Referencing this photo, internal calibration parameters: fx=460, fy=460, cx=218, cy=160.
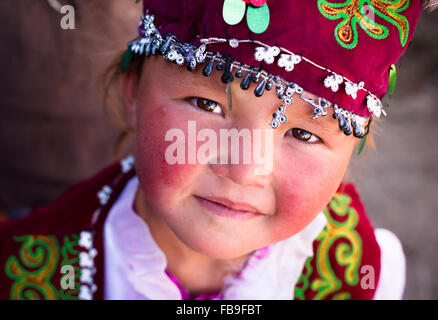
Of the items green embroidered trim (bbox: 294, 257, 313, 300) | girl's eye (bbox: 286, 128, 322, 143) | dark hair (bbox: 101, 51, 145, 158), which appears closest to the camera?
girl's eye (bbox: 286, 128, 322, 143)

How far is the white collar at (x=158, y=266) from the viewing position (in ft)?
3.75

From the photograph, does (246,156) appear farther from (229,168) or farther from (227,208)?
(227,208)

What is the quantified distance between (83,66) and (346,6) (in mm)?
1208

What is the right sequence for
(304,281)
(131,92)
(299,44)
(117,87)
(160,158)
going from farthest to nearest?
(117,87), (304,281), (131,92), (160,158), (299,44)

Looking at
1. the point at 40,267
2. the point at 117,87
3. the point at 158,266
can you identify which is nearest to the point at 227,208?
the point at 158,266

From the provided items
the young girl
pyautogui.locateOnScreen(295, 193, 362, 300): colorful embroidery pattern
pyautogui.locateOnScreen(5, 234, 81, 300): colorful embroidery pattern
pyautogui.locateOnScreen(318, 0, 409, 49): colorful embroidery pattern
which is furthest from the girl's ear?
pyautogui.locateOnScreen(295, 193, 362, 300): colorful embroidery pattern

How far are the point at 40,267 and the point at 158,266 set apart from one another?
0.31m

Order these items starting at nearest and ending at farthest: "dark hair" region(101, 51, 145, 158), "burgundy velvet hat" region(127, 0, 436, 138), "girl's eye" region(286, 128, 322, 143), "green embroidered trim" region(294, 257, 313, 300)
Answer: "burgundy velvet hat" region(127, 0, 436, 138) < "girl's eye" region(286, 128, 322, 143) < "dark hair" region(101, 51, 145, 158) < "green embroidered trim" region(294, 257, 313, 300)

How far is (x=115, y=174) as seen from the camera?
53.9 inches

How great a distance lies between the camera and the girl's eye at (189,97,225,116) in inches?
34.9

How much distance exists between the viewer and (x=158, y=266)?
1138 millimetres

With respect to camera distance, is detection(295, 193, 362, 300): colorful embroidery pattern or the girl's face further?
detection(295, 193, 362, 300): colorful embroidery pattern

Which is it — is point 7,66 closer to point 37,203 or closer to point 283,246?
point 37,203

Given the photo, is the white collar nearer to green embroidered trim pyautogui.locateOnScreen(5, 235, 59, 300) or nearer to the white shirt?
the white shirt
